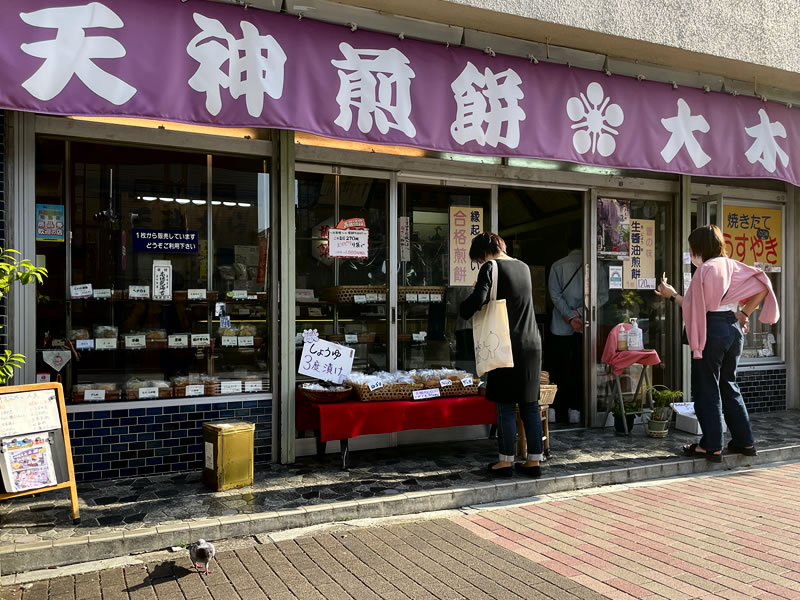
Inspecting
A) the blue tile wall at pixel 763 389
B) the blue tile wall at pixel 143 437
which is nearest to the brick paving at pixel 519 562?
the blue tile wall at pixel 143 437

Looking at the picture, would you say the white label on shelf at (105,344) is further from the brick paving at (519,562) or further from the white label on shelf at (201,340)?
the brick paving at (519,562)

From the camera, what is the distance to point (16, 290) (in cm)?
552

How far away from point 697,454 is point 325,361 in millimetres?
4023

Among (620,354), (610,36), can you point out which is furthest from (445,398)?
(610,36)

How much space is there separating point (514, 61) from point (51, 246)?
194 inches

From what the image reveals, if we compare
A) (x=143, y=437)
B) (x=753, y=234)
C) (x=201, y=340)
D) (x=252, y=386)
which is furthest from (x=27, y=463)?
(x=753, y=234)

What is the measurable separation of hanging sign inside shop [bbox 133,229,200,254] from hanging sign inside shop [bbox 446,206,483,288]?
294cm

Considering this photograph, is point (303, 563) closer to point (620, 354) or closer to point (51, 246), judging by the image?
point (51, 246)

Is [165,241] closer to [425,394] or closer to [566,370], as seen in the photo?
[425,394]

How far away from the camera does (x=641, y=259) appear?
8.74 m

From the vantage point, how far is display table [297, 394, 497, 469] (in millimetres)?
6148

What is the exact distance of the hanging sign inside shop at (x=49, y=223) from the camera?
5.70 m

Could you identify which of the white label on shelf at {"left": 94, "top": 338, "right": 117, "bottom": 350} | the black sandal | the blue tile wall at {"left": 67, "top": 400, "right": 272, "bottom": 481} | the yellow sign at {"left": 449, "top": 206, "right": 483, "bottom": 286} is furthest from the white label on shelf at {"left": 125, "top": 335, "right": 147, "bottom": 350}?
the black sandal

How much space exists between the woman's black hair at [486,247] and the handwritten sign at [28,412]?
12.3 feet
